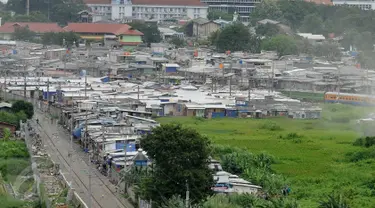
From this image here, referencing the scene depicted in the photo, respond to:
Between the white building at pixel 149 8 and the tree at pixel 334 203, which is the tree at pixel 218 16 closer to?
the white building at pixel 149 8

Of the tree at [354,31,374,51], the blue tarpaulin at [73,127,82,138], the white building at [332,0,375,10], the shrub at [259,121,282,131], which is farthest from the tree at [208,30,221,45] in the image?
the blue tarpaulin at [73,127,82,138]

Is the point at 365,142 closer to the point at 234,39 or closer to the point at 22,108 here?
the point at 22,108

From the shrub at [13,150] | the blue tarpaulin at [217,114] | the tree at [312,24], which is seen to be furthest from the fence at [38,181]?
the tree at [312,24]

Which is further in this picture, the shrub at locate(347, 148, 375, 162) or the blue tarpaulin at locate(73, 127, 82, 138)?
the blue tarpaulin at locate(73, 127, 82, 138)

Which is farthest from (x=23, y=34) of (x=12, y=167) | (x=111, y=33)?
(x=12, y=167)

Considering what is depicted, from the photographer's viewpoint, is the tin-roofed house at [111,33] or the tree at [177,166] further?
the tin-roofed house at [111,33]

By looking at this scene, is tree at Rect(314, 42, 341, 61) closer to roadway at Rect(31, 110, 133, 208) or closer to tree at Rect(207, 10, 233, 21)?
tree at Rect(207, 10, 233, 21)
